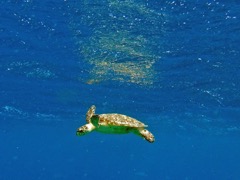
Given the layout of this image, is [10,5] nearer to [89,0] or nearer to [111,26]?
[89,0]

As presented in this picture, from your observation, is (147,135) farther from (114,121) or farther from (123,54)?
(123,54)

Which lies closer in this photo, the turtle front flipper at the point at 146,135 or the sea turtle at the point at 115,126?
the turtle front flipper at the point at 146,135

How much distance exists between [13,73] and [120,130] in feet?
60.1

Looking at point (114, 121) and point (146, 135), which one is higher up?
point (114, 121)

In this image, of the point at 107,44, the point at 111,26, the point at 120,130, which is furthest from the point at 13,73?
the point at 120,130

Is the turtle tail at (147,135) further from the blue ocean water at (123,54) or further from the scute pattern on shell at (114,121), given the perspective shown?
the blue ocean water at (123,54)

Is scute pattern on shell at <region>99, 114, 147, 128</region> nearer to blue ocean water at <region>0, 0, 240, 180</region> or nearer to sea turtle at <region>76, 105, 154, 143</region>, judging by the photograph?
sea turtle at <region>76, 105, 154, 143</region>

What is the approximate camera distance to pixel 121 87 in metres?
25.5

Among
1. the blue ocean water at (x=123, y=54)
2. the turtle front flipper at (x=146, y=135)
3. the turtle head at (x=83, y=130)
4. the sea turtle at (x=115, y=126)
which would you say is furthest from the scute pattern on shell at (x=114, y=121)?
the blue ocean water at (x=123, y=54)

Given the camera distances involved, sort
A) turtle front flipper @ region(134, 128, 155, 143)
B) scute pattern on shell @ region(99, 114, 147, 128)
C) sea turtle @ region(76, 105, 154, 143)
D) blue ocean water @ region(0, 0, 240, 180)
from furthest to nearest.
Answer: blue ocean water @ region(0, 0, 240, 180) → scute pattern on shell @ region(99, 114, 147, 128) → sea turtle @ region(76, 105, 154, 143) → turtle front flipper @ region(134, 128, 155, 143)

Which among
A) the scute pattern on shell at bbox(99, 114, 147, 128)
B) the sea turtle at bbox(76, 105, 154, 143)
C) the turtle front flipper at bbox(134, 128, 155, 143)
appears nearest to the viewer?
the turtle front flipper at bbox(134, 128, 155, 143)

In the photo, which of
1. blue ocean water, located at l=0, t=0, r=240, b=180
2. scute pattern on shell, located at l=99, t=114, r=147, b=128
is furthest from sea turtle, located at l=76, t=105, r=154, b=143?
blue ocean water, located at l=0, t=0, r=240, b=180

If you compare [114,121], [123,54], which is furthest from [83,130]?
[123,54]

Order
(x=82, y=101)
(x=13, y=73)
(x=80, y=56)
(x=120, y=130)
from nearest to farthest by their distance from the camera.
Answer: (x=120, y=130) → (x=80, y=56) → (x=13, y=73) → (x=82, y=101)
